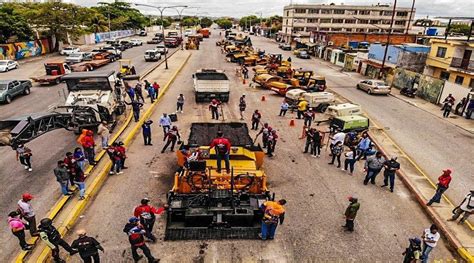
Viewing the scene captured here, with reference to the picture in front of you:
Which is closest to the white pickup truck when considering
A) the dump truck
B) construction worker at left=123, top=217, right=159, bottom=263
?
the dump truck

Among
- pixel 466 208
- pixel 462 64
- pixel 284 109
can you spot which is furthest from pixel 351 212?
pixel 462 64

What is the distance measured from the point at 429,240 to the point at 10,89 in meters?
25.7

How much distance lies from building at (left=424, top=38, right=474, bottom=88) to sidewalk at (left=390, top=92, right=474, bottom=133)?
6.46m

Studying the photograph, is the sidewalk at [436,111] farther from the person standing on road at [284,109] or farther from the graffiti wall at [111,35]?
the graffiti wall at [111,35]

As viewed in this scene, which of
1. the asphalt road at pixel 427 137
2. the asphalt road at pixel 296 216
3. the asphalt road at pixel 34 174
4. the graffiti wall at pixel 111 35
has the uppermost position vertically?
the graffiti wall at pixel 111 35

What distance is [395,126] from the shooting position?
798 inches

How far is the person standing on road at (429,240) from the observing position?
26.8 ft

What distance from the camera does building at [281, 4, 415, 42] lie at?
92062mm

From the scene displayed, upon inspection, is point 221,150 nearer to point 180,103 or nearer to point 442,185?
point 442,185

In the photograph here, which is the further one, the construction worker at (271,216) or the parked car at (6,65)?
the parked car at (6,65)

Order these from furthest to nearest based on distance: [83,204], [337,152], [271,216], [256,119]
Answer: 1. [256,119]
2. [337,152]
3. [83,204]
4. [271,216]

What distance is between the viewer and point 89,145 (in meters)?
12.7

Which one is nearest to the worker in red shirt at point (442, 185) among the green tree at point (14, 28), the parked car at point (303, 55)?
the parked car at point (303, 55)

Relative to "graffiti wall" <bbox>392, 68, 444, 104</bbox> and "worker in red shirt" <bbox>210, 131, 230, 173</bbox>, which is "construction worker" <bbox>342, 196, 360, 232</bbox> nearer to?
"worker in red shirt" <bbox>210, 131, 230, 173</bbox>
